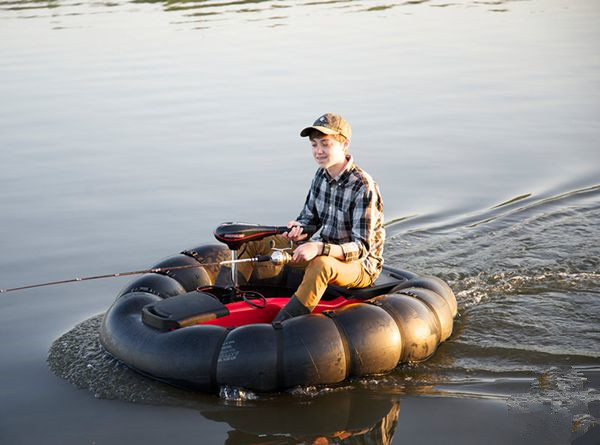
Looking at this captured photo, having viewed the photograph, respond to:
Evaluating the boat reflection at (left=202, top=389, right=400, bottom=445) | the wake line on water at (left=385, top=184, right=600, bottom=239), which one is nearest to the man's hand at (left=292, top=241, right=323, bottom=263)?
the boat reflection at (left=202, top=389, right=400, bottom=445)

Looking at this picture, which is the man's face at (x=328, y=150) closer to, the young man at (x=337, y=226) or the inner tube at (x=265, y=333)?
the young man at (x=337, y=226)

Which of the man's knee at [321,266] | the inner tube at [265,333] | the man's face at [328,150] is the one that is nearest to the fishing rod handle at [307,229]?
the inner tube at [265,333]

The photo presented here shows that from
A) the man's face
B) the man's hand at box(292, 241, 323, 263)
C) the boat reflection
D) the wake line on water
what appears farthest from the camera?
the wake line on water

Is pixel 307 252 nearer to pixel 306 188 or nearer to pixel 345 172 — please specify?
pixel 345 172

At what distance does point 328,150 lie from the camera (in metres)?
6.62

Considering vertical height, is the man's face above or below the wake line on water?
above

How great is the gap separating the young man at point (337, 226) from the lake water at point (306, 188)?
27.4 inches

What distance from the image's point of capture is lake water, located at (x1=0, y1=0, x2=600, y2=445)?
19.6 feet

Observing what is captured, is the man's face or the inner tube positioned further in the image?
the man's face

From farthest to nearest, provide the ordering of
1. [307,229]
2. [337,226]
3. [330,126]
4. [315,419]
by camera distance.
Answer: [307,229] → [337,226] → [330,126] → [315,419]

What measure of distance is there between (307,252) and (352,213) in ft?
1.98

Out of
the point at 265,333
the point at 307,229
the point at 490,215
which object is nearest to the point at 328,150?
the point at 307,229

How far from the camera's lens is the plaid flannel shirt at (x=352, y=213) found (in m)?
6.60

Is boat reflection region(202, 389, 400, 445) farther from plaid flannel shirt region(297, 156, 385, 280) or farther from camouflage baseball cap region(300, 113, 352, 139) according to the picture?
camouflage baseball cap region(300, 113, 352, 139)
